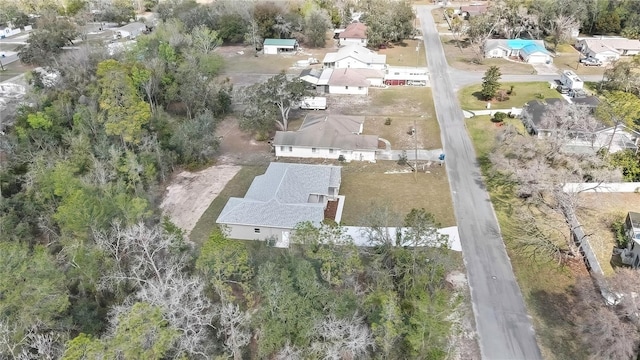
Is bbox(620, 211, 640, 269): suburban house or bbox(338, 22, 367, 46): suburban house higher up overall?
bbox(338, 22, 367, 46): suburban house

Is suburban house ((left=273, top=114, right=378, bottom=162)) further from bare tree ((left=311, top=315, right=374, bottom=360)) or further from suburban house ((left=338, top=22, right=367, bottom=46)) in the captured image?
suburban house ((left=338, top=22, right=367, bottom=46))

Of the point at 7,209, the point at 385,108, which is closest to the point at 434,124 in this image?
the point at 385,108

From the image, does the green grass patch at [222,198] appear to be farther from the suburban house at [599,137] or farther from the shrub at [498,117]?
the suburban house at [599,137]

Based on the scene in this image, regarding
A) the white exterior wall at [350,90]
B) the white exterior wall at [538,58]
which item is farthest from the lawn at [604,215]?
the white exterior wall at [538,58]

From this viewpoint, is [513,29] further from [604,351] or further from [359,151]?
[604,351]

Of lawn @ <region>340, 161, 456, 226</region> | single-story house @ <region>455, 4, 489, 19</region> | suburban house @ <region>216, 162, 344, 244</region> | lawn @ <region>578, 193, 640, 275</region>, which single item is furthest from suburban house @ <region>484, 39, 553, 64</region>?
suburban house @ <region>216, 162, 344, 244</region>

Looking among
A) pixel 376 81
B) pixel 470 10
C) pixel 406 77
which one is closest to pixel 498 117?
pixel 406 77
